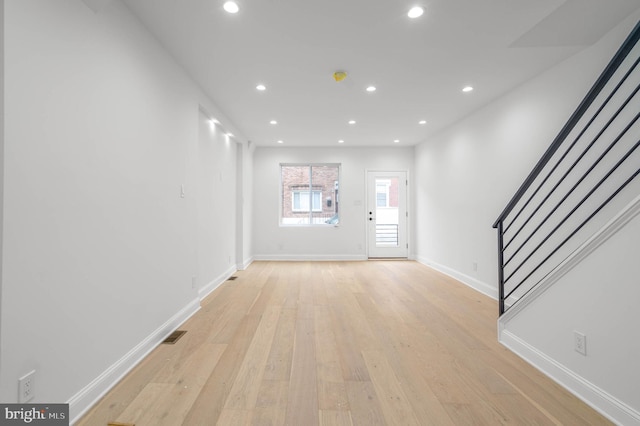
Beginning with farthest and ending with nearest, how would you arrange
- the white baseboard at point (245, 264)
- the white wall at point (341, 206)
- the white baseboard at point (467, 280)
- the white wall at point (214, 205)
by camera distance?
the white wall at point (341, 206) < the white baseboard at point (245, 264) < the white baseboard at point (467, 280) < the white wall at point (214, 205)

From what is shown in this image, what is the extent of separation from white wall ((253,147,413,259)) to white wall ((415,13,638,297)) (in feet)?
3.39

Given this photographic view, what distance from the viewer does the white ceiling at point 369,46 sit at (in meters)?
1.95

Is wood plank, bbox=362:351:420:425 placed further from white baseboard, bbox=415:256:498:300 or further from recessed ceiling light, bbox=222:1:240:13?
recessed ceiling light, bbox=222:1:240:13

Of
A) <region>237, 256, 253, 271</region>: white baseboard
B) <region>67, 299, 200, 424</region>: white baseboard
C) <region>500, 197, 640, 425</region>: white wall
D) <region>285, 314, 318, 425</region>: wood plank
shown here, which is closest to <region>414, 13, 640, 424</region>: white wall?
<region>500, 197, 640, 425</region>: white wall

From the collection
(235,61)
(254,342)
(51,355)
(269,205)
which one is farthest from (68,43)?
(269,205)

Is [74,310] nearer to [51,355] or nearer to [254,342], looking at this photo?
[51,355]

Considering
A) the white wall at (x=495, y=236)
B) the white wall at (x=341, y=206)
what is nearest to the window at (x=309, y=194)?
the white wall at (x=341, y=206)

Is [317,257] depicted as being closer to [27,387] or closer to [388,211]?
[388,211]

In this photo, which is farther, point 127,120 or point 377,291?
point 377,291

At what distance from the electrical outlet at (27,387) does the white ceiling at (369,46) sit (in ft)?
7.51

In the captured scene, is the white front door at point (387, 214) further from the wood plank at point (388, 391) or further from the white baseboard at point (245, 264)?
the wood plank at point (388, 391)

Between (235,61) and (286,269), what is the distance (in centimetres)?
364

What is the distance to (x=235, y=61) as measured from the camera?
261cm

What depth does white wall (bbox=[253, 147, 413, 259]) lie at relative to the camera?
612 centimetres
